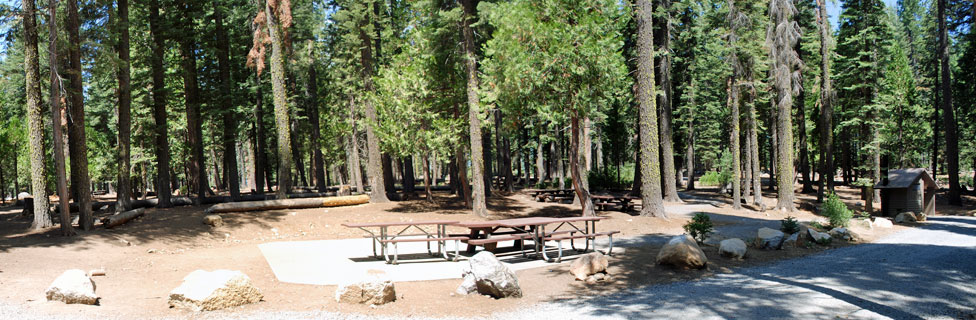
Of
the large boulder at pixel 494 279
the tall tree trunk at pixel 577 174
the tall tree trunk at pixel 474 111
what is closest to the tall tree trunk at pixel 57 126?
the large boulder at pixel 494 279

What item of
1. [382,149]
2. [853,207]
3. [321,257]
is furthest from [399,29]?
[853,207]

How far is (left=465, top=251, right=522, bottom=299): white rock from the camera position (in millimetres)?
7504

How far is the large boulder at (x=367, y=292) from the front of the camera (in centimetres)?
705

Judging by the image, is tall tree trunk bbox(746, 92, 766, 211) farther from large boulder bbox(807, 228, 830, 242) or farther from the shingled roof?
large boulder bbox(807, 228, 830, 242)

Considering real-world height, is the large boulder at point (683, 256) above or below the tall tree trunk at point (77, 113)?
below

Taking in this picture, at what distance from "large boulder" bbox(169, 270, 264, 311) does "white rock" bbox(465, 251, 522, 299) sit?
119 inches

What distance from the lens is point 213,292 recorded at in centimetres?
675

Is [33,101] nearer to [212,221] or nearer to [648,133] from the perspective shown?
[212,221]

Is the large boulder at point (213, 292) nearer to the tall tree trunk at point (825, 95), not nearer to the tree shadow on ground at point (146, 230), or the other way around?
the tree shadow on ground at point (146, 230)

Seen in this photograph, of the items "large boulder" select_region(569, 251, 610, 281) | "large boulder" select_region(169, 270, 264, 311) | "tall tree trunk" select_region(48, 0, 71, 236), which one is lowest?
"large boulder" select_region(569, 251, 610, 281)

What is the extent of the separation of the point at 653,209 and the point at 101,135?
35.7 meters

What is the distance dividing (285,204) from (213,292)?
11.6m

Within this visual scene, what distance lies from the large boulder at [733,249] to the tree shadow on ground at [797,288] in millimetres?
186

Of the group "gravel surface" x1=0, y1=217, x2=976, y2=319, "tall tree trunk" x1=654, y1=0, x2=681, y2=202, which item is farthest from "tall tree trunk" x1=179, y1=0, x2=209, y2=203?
"tall tree trunk" x1=654, y1=0, x2=681, y2=202
